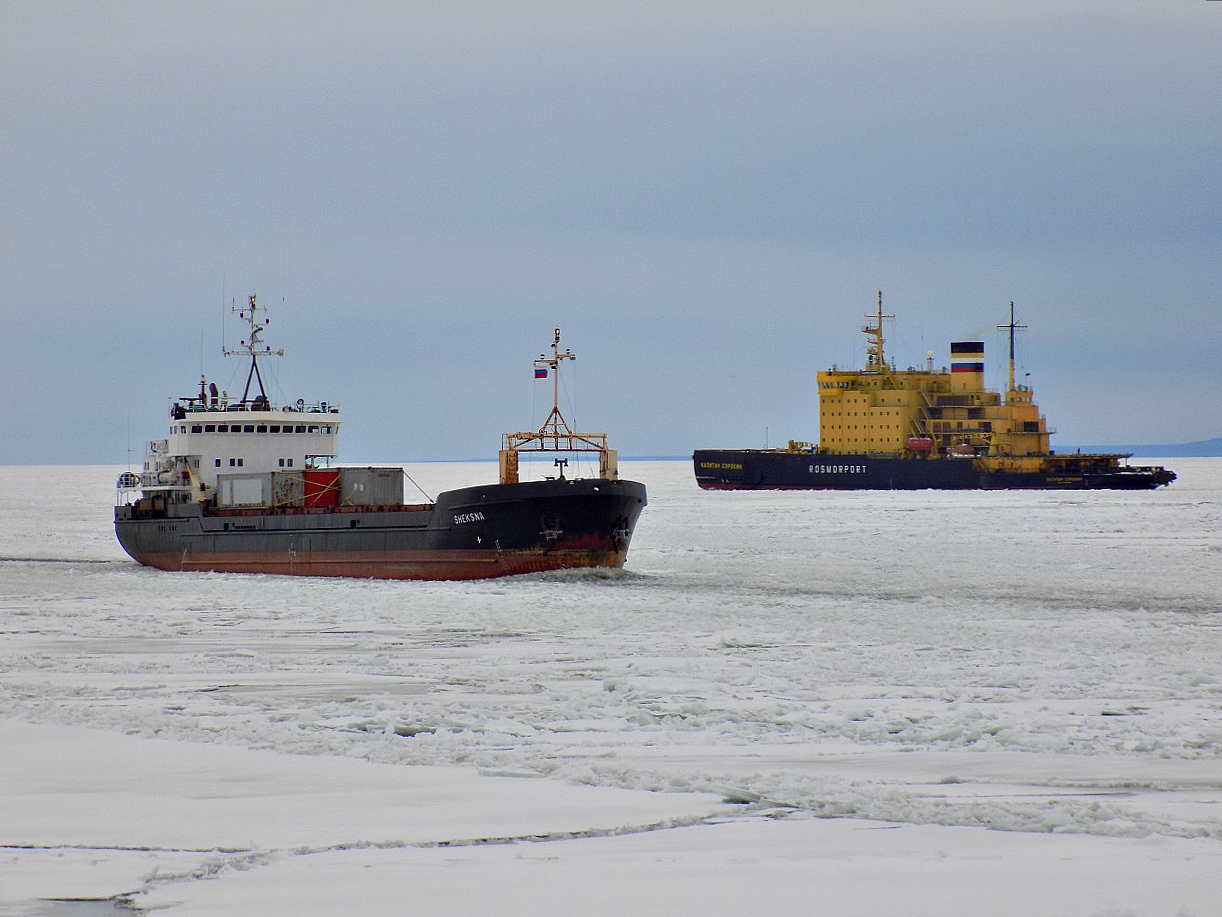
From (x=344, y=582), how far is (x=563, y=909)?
23004 millimetres

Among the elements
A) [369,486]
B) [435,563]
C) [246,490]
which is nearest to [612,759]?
[435,563]

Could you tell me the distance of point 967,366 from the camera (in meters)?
108

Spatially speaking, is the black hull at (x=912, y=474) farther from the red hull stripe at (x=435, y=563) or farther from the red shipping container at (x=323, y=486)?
the red hull stripe at (x=435, y=563)

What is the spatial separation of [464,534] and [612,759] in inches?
755

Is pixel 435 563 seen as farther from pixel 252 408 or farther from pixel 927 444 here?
pixel 927 444

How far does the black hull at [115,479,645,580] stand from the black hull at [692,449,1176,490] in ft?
249

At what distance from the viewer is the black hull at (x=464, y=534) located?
93.0 ft

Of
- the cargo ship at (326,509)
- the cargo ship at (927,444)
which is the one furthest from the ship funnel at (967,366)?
the cargo ship at (326,509)

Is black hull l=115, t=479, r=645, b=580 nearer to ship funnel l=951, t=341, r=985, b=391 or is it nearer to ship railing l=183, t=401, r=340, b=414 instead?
ship railing l=183, t=401, r=340, b=414

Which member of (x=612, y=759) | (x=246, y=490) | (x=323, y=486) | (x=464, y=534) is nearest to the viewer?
(x=612, y=759)

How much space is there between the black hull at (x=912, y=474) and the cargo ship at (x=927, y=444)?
79 mm

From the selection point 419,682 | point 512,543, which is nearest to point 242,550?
point 512,543

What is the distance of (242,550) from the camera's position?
3244 centimetres

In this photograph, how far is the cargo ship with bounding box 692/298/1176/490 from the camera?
Answer: 102 metres
